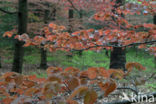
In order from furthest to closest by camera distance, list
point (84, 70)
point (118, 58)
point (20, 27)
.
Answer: point (118, 58) < point (20, 27) < point (84, 70)

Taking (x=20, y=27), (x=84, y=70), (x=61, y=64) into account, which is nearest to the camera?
(x=84, y=70)

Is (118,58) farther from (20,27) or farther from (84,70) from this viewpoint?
(84,70)

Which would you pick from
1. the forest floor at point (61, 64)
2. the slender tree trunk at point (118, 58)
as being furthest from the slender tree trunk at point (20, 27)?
the slender tree trunk at point (118, 58)

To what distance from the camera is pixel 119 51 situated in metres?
6.26

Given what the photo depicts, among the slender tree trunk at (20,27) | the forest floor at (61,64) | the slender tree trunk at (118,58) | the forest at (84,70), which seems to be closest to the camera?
the forest at (84,70)

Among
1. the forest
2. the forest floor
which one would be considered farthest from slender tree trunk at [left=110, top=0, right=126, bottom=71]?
the forest floor

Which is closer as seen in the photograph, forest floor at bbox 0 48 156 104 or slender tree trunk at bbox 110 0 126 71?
forest floor at bbox 0 48 156 104

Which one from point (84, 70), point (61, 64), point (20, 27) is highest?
point (20, 27)

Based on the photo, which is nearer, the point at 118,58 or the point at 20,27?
the point at 20,27

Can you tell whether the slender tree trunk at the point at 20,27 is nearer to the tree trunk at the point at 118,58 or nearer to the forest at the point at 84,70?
the forest at the point at 84,70

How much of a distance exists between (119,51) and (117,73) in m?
5.48

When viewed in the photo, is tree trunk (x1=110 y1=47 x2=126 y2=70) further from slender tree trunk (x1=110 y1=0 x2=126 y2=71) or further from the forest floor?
the forest floor

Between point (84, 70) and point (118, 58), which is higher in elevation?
point (84, 70)

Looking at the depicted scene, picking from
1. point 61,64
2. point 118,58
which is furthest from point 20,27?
point 61,64
